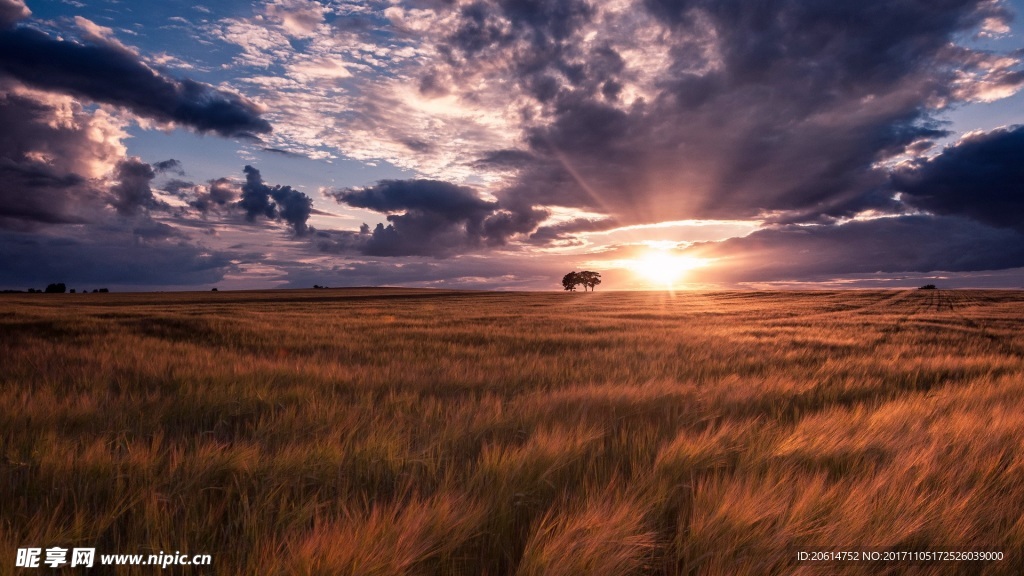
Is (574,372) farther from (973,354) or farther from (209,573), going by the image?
(973,354)

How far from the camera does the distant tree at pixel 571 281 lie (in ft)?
429

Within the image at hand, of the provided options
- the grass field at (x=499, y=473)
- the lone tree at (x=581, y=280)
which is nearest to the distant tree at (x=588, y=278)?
the lone tree at (x=581, y=280)

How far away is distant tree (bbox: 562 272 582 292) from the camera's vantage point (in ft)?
429

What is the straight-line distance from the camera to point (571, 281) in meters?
131

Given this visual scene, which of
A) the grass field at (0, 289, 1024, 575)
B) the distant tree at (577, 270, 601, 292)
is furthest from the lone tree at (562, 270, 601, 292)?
the grass field at (0, 289, 1024, 575)

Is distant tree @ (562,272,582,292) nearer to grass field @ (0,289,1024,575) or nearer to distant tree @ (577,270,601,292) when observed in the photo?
distant tree @ (577,270,601,292)

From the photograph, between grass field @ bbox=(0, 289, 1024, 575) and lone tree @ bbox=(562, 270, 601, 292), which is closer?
grass field @ bbox=(0, 289, 1024, 575)

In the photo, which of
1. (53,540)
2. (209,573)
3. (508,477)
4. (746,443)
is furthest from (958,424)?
(53,540)

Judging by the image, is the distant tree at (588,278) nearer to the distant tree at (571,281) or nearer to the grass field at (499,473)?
the distant tree at (571,281)

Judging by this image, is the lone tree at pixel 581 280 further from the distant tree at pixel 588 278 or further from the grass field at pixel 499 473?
the grass field at pixel 499 473

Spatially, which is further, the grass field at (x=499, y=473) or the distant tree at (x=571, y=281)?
the distant tree at (x=571, y=281)

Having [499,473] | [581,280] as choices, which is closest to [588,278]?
[581,280]

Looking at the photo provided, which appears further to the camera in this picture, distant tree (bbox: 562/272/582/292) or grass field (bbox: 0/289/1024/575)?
distant tree (bbox: 562/272/582/292)

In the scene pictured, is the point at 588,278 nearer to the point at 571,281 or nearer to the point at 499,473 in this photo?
the point at 571,281
